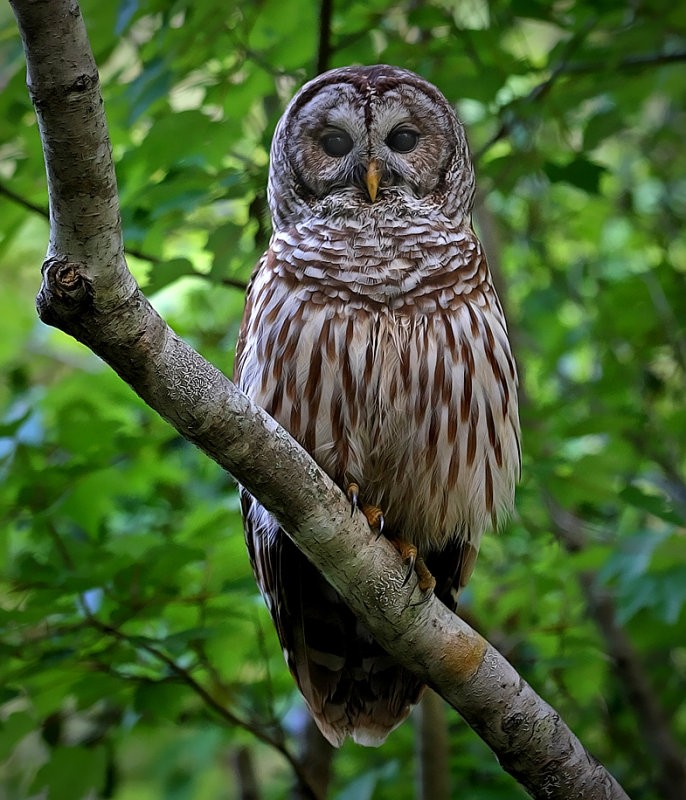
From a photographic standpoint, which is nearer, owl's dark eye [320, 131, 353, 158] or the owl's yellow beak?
the owl's yellow beak

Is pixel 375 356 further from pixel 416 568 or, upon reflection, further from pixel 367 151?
pixel 367 151

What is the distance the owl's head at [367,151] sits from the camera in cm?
276

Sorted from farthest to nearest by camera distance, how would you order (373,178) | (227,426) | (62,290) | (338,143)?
(338,143) < (373,178) < (227,426) < (62,290)

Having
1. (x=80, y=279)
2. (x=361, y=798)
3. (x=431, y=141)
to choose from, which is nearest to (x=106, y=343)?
(x=80, y=279)

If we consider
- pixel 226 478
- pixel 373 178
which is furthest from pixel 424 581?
pixel 226 478

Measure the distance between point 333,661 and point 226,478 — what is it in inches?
62.0

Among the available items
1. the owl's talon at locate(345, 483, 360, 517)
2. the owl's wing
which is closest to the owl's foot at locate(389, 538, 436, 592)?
the owl's talon at locate(345, 483, 360, 517)

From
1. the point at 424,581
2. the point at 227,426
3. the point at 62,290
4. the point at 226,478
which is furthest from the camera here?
the point at 226,478

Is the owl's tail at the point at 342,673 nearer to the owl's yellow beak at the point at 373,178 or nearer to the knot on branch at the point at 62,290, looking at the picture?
the owl's yellow beak at the point at 373,178

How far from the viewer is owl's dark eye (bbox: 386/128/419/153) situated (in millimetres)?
2846

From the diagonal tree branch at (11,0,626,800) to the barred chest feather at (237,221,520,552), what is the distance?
13.1 inches

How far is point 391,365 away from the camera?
250 centimetres

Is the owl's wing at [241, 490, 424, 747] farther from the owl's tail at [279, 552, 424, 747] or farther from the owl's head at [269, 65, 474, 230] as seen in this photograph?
the owl's head at [269, 65, 474, 230]

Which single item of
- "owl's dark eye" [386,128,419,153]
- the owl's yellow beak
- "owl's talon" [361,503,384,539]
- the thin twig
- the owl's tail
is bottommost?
the owl's tail
